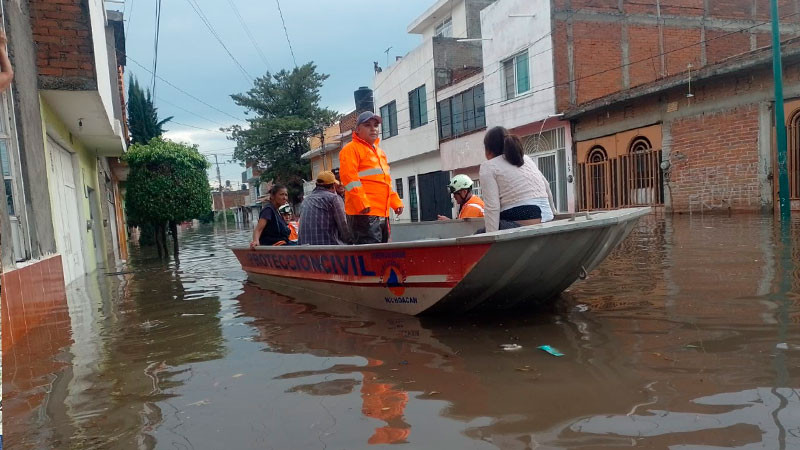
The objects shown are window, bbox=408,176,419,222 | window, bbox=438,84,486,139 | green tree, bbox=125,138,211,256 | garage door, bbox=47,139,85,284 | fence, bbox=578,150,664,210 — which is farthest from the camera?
window, bbox=408,176,419,222

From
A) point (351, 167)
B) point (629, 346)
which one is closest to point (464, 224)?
point (351, 167)

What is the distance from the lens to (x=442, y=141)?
75.6 feet

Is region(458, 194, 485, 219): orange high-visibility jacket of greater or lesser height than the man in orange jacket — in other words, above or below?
below

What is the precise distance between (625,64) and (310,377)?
59.2ft

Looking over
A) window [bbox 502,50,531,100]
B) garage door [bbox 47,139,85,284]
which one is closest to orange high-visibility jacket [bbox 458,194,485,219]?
garage door [bbox 47,139,85,284]

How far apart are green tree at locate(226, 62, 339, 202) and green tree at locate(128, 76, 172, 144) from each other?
43.7 ft

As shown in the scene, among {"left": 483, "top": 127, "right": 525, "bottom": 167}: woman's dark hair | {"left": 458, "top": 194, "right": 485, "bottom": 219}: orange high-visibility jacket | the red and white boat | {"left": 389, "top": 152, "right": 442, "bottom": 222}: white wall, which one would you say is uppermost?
{"left": 389, "top": 152, "right": 442, "bottom": 222}: white wall

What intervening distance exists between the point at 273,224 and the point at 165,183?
5788 mm

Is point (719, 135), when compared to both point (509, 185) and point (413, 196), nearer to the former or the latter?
point (509, 185)

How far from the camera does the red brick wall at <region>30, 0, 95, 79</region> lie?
7156 mm

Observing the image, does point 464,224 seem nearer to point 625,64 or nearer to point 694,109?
point 694,109

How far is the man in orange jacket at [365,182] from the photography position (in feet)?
16.7

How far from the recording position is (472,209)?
6.27 metres

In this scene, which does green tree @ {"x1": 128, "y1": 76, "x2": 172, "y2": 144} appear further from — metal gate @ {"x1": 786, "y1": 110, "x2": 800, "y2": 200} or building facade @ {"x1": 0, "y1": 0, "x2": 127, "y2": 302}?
metal gate @ {"x1": 786, "y1": 110, "x2": 800, "y2": 200}
